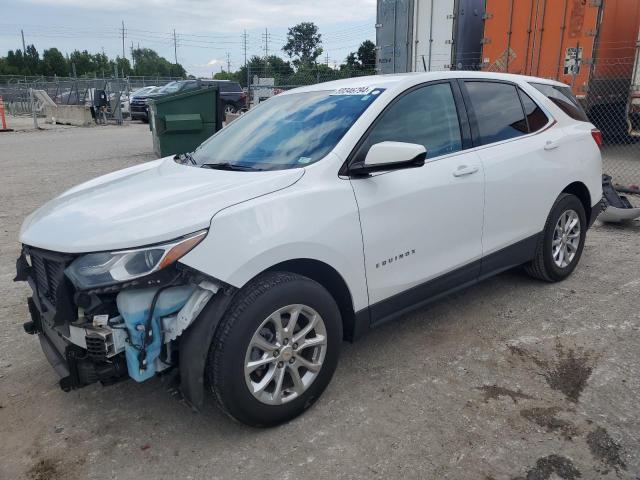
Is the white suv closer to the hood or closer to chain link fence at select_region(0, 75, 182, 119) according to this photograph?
the hood

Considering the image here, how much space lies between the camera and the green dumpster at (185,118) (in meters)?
9.66

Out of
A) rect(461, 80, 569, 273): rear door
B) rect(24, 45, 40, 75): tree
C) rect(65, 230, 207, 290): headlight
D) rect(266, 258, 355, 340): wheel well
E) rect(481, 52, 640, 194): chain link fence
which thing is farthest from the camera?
rect(24, 45, 40, 75): tree

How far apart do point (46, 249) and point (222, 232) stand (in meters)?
0.86

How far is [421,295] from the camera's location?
133 inches

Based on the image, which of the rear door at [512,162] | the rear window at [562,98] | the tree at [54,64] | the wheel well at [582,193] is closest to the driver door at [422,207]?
the rear door at [512,162]

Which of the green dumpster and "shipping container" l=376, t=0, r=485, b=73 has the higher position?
"shipping container" l=376, t=0, r=485, b=73

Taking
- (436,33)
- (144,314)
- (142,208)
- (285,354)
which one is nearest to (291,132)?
(142,208)

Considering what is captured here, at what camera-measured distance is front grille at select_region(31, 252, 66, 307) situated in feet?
8.35

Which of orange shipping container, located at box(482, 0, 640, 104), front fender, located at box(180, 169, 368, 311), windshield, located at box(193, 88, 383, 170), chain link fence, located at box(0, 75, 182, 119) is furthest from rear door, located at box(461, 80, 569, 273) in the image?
chain link fence, located at box(0, 75, 182, 119)

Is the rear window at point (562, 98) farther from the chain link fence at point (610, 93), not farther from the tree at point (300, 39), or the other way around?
the tree at point (300, 39)

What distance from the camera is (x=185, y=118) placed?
383 inches

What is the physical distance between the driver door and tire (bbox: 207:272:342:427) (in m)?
0.40

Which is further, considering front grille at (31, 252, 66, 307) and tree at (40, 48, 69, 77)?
tree at (40, 48, 69, 77)

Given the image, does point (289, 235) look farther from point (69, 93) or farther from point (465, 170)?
point (69, 93)
